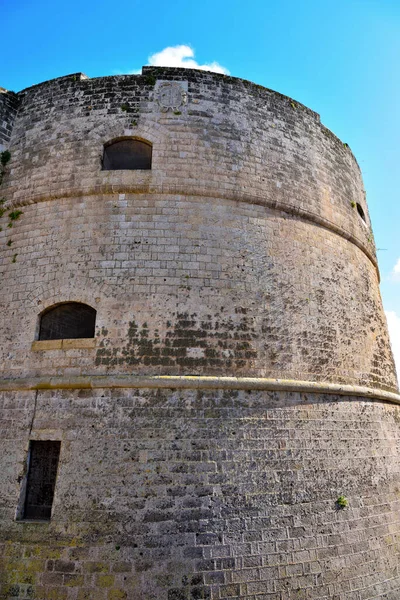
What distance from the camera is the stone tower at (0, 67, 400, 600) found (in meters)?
4.91

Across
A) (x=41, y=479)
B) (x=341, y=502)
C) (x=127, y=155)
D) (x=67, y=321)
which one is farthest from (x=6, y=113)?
(x=341, y=502)

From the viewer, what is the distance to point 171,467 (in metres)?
5.07

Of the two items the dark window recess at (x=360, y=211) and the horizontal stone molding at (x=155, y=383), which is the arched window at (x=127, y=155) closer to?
the horizontal stone molding at (x=155, y=383)

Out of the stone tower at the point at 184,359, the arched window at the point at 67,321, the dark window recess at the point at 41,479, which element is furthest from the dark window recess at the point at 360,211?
the dark window recess at the point at 41,479

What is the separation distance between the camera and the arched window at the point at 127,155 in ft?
22.9

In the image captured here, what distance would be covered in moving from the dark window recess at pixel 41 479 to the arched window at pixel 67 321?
5.12ft

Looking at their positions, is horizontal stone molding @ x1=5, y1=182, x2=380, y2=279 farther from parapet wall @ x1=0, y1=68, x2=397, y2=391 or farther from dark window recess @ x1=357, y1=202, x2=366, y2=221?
dark window recess @ x1=357, y1=202, x2=366, y2=221

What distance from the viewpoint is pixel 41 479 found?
5.51 m

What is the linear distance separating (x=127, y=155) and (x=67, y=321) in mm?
3100

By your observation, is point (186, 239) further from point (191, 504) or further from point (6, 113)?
point (6, 113)

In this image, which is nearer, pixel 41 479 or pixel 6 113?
pixel 41 479

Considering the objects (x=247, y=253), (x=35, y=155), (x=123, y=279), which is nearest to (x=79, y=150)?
(x=35, y=155)

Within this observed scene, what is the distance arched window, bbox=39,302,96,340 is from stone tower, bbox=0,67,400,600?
4 centimetres

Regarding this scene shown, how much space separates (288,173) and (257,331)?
308 cm
